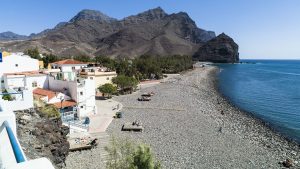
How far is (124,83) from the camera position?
56.7m

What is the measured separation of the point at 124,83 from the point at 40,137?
140ft

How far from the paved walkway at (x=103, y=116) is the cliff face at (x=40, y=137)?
12267mm

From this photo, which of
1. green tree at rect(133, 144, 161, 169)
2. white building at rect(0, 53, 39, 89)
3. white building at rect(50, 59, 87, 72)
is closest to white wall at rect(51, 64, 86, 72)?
white building at rect(50, 59, 87, 72)

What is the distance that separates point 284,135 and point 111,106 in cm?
2626

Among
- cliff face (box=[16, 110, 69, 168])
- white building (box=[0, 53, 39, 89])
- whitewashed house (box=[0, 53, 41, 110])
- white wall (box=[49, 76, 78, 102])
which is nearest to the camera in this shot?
cliff face (box=[16, 110, 69, 168])

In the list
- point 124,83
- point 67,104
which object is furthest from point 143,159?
point 124,83

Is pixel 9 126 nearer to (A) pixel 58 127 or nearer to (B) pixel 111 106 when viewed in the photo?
(A) pixel 58 127

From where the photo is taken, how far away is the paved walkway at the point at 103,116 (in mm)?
30503

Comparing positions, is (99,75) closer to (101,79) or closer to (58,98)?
(101,79)

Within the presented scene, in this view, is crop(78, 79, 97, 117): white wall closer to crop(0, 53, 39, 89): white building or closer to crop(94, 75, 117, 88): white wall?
crop(0, 53, 39, 89): white building

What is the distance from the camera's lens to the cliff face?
12370mm

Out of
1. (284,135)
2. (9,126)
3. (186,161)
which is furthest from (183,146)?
(9,126)

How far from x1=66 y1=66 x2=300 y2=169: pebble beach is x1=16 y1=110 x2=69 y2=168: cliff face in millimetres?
4859

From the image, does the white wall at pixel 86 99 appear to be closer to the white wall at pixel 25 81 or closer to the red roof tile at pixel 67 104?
the red roof tile at pixel 67 104
